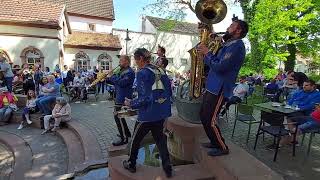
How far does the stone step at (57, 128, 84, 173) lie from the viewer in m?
5.62

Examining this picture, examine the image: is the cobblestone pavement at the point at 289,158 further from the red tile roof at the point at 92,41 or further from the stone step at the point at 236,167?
the red tile roof at the point at 92,41

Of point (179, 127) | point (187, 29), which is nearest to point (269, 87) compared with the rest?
point (179, 127)

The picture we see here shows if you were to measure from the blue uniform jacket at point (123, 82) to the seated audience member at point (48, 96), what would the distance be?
4406mm

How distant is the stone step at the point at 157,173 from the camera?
12.0ft

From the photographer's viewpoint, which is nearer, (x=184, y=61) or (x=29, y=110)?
(x=29, y=110)

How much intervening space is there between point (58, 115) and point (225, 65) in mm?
5922

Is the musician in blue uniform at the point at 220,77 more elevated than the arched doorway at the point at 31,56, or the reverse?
the arched doorway at the point at 31,56

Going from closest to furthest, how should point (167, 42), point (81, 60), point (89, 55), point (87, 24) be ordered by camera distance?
point (81, 60)
point (89, 55)
point (87, 24)
point (167, 42)

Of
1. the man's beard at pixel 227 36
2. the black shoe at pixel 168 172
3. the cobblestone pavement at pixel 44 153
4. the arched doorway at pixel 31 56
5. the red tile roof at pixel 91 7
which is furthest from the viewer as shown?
the red tile roof at pixel 91 7

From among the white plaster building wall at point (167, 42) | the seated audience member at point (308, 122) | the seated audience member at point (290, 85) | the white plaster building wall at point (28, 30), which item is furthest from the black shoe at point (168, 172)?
the white plaster building wall at point (167, 42)

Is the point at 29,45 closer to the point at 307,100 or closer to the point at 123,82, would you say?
the point at 123,82

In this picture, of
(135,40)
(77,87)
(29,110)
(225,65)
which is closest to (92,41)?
(135,40)

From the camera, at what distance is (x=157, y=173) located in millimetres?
3699

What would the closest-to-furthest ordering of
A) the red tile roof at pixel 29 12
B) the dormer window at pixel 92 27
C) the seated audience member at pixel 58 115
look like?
the seated audience member at pixel 58 115, the red tile roof at pixel 29 12, the dormer window at pixel 92 27
